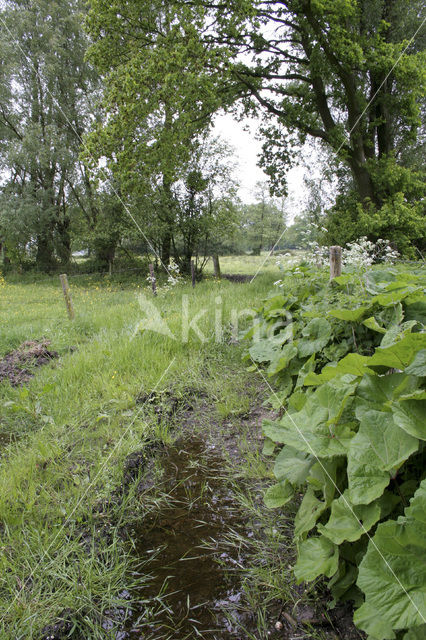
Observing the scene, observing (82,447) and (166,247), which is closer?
(82,447)

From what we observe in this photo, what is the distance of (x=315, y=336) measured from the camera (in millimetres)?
3076

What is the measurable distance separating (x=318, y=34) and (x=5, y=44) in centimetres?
1605

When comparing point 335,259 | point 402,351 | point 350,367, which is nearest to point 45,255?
point 335,259

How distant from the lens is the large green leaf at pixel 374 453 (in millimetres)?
1368

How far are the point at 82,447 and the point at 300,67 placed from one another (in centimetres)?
1397

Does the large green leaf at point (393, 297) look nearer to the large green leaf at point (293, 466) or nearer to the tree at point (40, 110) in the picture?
the large green leaf at point (293, 466)

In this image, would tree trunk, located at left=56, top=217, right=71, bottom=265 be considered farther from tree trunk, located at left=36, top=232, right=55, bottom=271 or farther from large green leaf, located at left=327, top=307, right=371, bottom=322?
large green leaf, located at left=327, top=307, right=371, bottom=322

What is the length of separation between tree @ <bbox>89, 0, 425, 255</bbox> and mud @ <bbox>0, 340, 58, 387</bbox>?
20.5 feet

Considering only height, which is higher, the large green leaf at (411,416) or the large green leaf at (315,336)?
the large green leaf at (411,416)

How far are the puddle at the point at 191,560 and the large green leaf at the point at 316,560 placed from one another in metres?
0.37

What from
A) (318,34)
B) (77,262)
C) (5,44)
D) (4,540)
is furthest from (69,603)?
(5,44)

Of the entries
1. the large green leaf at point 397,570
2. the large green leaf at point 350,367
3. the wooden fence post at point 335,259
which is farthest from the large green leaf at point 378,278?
the large green leaf at point 397,570

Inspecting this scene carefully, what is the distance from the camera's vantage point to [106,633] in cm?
158

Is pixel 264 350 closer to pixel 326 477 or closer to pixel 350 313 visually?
pixel 350 313
